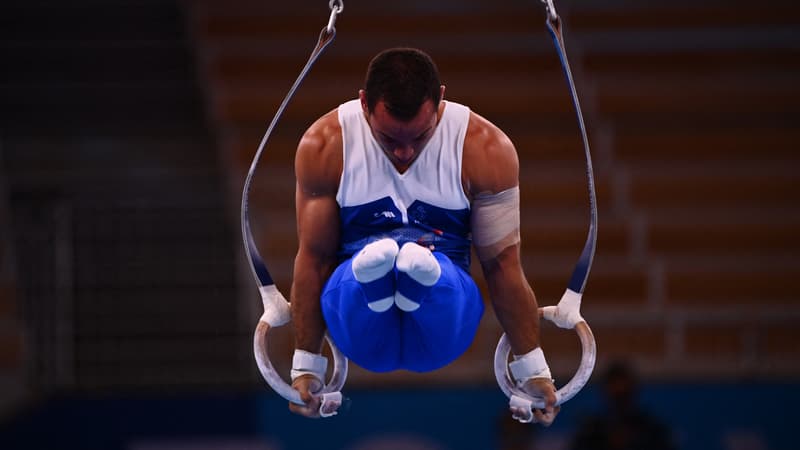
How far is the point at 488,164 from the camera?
3568 millimetres

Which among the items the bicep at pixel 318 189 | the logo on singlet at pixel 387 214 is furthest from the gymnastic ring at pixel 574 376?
the bicep at pixel 318 189

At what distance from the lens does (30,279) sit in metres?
6.59

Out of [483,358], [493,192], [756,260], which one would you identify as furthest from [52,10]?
[493,192]

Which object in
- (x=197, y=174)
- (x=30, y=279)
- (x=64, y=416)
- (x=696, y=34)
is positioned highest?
(x=696, y=34)

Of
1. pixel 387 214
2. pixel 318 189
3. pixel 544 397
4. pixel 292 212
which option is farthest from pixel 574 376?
pixel 292 212

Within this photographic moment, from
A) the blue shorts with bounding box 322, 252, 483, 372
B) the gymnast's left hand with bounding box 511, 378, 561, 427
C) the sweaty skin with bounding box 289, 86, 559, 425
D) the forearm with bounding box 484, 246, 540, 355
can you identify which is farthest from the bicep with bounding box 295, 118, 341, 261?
the gymnast's left hand with bounding box 511, 378, 561, 427

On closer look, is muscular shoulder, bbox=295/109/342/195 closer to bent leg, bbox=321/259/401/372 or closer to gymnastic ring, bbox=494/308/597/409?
bent leg, bbox=321/259/401/372

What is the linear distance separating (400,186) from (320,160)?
0.87 ft

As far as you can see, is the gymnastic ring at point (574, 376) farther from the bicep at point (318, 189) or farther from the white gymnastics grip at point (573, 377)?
the bicep at point (318, 189)

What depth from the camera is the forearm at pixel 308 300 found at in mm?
3662

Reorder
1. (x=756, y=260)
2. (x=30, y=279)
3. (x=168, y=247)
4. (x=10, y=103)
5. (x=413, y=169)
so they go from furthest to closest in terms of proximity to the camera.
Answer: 1. (x=10, y=103)
2. (x=756, y=260)
3. (x=168, y=247)
4. (x=30, y=279)
5. (x=413, y=169)

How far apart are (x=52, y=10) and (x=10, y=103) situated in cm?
83

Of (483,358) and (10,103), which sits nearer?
(483,358)

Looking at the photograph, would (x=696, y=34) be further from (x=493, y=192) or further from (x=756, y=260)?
(x=493, y=192)
